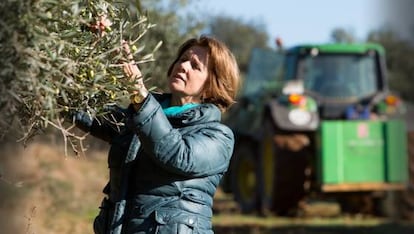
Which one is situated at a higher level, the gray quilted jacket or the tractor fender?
the gray quilted jacket

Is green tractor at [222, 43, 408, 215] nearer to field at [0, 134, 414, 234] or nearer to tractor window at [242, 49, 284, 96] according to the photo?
tractor window at [242, 49, 284, 96]

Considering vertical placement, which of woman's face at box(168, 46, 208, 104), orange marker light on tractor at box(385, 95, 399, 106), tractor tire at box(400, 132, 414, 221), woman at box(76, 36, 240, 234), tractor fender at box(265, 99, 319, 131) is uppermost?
woman's face at box(168, 46, 208, 104)

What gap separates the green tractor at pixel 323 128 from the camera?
13.2 m

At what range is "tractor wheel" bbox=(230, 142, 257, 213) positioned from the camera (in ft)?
51.4

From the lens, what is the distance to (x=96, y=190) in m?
14.1

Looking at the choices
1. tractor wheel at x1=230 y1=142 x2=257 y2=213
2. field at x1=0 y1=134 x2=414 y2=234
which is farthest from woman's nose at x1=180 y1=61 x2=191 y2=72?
tractor wheel at x1=230 y1=142 x2=257 y2=213

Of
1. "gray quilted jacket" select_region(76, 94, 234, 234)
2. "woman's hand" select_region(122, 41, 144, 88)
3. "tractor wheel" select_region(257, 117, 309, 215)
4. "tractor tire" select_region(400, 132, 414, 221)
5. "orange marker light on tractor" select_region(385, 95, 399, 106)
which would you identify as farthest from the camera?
"tractor tire" select_region(400, 132, 414, 221)

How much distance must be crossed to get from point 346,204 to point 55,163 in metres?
5.54

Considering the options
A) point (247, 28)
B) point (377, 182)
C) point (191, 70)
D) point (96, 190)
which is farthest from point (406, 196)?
point (247, 28)

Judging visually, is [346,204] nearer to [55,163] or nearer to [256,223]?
[256,223]

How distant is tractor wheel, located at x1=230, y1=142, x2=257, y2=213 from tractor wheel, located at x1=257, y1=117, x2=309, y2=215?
3.31 ft

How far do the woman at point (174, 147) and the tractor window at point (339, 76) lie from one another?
1019 centimetres

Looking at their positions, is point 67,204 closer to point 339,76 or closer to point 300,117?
Result: point 300,117

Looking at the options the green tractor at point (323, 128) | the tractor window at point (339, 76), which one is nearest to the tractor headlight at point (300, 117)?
the green tractor at point (323, 128)
